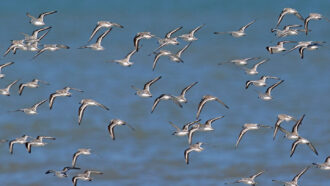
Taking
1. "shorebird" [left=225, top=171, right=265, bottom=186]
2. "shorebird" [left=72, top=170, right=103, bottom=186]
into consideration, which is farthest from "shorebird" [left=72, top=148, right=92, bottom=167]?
"shorebird" [left=225, top=171, right=265, bottom=186]

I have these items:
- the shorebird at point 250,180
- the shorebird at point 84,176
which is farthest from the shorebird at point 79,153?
the shorebird at point 250,180

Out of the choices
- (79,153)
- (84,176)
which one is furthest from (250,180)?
(79,153)

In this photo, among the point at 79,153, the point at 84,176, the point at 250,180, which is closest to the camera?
the point at 250,180

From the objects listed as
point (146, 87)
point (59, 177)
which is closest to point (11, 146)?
point (59, 177)

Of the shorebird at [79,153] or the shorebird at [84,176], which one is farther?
the shorebird at [79,153]

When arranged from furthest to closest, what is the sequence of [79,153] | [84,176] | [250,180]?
[79,153]
[84,176]
[250,180]

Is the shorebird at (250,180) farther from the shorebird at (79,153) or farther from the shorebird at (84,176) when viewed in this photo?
the shorebird at (79,153)

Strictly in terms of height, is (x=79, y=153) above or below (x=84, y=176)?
above

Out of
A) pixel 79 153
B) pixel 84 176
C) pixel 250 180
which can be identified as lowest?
pixel 250 180

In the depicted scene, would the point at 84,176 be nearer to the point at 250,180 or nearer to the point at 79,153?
the point at 79,153

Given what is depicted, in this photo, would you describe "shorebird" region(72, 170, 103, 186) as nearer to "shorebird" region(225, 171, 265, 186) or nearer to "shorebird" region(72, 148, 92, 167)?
"shorebird" region(72, 148, 92, 167)

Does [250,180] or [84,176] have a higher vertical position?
[84,176]

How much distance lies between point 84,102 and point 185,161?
416 centimetres

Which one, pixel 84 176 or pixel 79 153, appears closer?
pixel 84 176
